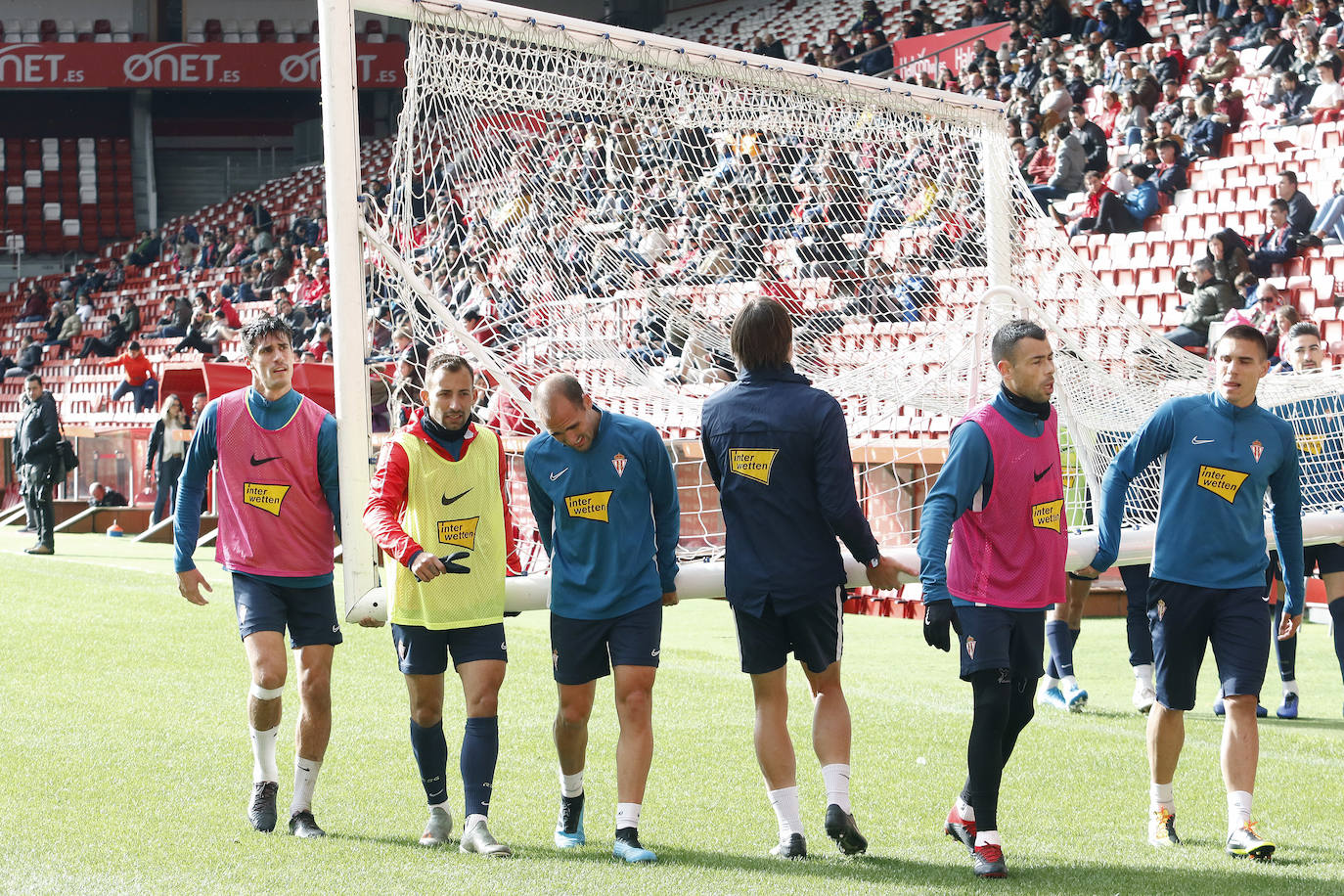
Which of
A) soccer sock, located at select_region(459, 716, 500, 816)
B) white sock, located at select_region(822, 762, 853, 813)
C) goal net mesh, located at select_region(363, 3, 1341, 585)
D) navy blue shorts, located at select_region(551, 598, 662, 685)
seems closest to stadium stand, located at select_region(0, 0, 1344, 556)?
goal net mesh, located at select_region(363, 3, 1341, 585)

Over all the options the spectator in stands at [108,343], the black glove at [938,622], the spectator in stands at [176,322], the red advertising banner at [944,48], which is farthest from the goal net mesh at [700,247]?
the spectator in stands at [108,343]

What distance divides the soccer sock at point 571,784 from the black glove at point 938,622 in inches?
50.5

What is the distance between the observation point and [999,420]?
4.60m

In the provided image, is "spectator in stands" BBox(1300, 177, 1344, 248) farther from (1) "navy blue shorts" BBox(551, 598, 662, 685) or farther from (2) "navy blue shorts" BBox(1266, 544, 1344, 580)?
(1) "navy blue shorts" BBox(551, 598, 662, 685)

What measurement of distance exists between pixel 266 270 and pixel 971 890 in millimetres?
25987

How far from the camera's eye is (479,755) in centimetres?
475

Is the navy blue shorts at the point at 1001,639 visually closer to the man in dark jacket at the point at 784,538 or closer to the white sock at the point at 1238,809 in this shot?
the man in dark jacket at the point at 784,538

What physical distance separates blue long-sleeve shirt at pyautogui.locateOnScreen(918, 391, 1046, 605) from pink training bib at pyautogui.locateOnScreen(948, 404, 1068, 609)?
1.0 inches

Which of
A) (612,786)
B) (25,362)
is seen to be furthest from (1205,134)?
(25,362)

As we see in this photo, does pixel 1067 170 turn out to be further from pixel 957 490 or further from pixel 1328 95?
pixel 957 490

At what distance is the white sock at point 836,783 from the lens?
4.66 meters

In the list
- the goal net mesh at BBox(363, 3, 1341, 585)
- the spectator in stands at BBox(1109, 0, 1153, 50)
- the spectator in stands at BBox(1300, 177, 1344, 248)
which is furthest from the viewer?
the spectator in stands at BBox(1109, 0, 1153, 50)

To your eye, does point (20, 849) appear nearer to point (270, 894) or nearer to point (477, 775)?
point (270, 894)

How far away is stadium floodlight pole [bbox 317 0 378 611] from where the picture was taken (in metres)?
5.18
